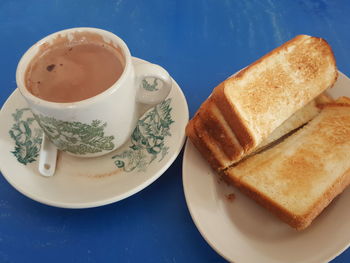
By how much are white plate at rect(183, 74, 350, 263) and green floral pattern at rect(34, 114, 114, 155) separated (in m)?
0.26

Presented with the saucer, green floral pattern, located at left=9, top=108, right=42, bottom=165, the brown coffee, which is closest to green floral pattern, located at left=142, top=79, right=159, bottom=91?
the saucer

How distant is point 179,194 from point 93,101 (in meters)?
0.40

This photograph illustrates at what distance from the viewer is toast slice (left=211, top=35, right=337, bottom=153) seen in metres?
1.03

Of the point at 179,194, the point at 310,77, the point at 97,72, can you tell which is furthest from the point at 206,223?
the point at 310,77

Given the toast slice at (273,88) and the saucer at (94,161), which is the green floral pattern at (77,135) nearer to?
the saucer at (94,161)

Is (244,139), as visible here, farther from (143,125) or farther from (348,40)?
(348,40)

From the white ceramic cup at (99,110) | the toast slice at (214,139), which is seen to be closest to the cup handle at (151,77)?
the white ceramic cup at (99,110)

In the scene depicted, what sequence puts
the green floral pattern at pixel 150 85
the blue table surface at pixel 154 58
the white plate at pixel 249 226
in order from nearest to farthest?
the white plate at pixel 249 226, the blue table surface at pixel 154 58, the green floral pattern at pixel 150 85

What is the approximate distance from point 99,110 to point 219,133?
0.38 meters

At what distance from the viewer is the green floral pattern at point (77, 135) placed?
2.93 ft

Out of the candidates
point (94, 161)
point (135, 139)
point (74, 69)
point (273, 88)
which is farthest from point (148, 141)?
point (273, 88)

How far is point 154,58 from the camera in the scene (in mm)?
1449

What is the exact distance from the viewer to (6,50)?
150 centimetres

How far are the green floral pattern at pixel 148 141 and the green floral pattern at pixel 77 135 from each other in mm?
69
